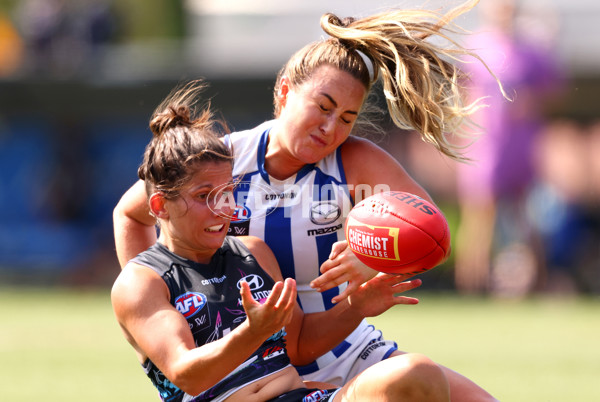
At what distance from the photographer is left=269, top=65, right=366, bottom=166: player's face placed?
4.10 meters

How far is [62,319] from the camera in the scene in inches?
366

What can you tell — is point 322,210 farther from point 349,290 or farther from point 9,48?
point 9,48

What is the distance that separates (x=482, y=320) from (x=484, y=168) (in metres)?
1.94

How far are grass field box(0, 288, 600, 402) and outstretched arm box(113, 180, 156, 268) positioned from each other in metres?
Answer: 1.65

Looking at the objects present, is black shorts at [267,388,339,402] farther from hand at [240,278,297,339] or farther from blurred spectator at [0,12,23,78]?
blurred spectator at [0,12,23,78]

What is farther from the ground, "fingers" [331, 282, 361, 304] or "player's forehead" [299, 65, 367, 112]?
"player's forehead" [299, 65, 367, 112]

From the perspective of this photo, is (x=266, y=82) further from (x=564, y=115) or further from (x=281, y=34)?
(x=281, y=34)

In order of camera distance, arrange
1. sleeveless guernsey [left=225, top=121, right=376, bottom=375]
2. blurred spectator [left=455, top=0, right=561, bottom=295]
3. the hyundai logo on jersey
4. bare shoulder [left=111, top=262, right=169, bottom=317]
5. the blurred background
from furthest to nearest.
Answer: the blurred background, blurred spectator [left=455, top=0, right=561, bottom=295], sleeveless guernsey [left=225, top=121, right=376, bottom=375], the hyundai logo on jersey, bare shoulder [left=111, top=262, right=169, bottom=317]

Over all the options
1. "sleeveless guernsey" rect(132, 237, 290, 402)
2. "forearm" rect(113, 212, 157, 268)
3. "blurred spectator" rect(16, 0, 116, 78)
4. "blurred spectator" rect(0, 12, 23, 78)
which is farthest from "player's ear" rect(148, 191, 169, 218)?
"blurred spectator" rect(0, 12, 23, 78)

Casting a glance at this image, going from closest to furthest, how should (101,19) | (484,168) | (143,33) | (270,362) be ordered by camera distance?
(270,362)
(484,168)
(101,19)
(143,33)

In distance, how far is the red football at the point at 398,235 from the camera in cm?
371

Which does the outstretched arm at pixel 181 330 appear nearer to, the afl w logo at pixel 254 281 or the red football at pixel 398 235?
the afl w logo at pixel 254 281

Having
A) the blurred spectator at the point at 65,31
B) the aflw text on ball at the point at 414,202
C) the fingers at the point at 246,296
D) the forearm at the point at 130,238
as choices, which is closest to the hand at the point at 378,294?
the aflw text on ball at the point at 414,202

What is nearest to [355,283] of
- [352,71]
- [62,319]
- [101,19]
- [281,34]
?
[352,71]
